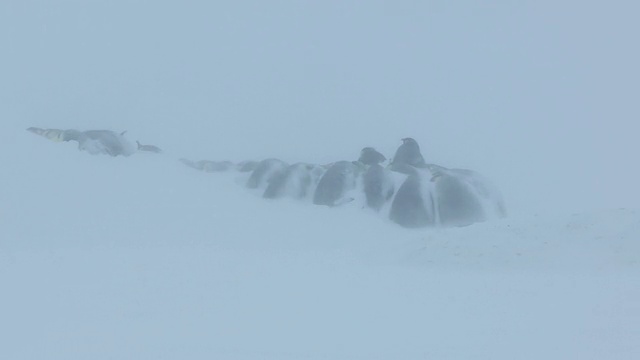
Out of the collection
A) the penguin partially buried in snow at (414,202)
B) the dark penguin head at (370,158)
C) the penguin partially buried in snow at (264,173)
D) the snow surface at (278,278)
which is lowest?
the snow surface at (278,278)

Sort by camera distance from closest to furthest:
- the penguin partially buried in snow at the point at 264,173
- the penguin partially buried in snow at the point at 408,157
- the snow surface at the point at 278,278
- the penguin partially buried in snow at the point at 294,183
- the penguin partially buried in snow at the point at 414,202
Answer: the snow surface at the point at 278,278
the penguin partially buried in snow at the point at 414,202
the penguin partially buried in snow at the point at 294,183
the penguin partially buried in snow at the point at 264,173
the penguin partially buried in snow at the point at 408,157

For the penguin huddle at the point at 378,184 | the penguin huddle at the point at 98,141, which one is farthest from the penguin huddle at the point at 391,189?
the penguin huddle at the point at 98,141

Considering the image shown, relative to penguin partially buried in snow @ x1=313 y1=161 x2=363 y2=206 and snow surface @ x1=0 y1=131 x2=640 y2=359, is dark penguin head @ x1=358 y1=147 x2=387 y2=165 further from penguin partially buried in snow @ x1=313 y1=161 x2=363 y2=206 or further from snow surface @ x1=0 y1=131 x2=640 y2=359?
snow surface @ x1=0 y1=131 x2=640 y2=359

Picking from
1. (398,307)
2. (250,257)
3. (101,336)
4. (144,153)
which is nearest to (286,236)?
(250,257)

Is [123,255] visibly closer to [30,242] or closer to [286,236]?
[30,242]

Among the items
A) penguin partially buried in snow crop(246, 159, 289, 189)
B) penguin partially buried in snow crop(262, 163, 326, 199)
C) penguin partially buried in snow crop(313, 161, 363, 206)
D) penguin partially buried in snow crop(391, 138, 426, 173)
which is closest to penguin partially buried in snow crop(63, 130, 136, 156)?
penguin partially buried in snow crop(246, 159, 289, 189)

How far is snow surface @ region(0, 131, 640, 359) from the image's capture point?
694 centimetres

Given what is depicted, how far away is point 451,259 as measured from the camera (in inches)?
420

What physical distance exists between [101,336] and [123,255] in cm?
387

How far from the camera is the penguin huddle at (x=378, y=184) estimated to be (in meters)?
15.2

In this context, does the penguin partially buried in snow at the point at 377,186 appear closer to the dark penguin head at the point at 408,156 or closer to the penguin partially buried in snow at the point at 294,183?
the dark penguin head at the point at 408,156

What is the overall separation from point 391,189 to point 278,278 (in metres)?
6.48

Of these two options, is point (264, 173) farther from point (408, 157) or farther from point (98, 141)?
point (98, 141)

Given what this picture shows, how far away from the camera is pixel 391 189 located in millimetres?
15703
